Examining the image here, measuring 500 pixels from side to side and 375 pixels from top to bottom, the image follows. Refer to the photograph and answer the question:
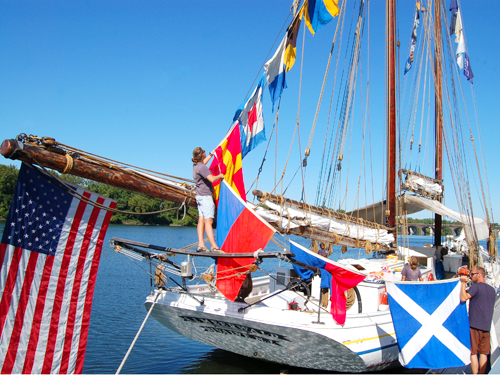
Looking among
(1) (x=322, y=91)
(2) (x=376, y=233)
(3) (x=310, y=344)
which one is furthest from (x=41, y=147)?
(2) (x=376, y=233)

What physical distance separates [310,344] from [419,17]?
20.8m

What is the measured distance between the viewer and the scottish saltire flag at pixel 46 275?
5.73m

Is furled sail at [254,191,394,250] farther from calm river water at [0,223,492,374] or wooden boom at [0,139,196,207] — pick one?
calm river water at [0,223,492,374]

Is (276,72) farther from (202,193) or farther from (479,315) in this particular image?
(479,315)

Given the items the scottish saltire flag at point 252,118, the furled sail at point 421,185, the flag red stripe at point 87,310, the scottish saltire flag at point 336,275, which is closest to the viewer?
the flag red stripe at point 87,310

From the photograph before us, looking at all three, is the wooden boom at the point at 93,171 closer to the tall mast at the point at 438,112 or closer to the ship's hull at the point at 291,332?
the ship's hull at the point at 291,332

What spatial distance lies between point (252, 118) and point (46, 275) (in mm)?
5131

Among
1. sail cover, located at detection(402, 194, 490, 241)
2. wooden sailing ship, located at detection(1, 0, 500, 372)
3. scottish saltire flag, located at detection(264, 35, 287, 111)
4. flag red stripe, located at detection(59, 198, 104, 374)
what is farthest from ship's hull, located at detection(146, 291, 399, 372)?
sail cover, located at detection(402, 194, 490, 241)

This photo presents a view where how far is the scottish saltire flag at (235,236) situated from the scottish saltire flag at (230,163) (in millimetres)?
470

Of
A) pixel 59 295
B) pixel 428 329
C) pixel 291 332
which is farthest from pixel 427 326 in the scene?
pixel 59 295

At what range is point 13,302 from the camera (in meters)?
5.72

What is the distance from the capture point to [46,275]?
5996 millimetres

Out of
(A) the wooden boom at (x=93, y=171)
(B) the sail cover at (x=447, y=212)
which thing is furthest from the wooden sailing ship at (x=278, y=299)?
(B) the sail cover at (x=447, y=212)

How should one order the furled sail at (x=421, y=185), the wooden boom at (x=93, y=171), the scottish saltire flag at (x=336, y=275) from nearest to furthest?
the wooden boom at (x=93, y=171)
the scottish saltire flag at (x=336, y=275)
the furled sail at (x=421, y=185)
